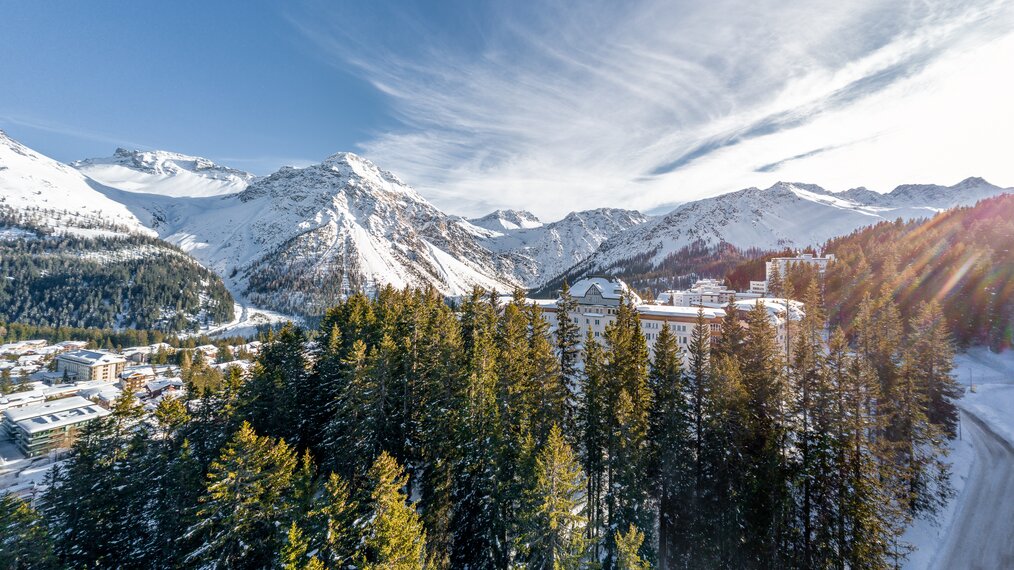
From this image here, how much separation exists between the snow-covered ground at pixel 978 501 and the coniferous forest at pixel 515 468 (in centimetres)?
153

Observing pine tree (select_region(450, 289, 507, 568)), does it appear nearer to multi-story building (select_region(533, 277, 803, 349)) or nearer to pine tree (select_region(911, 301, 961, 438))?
multi-story building (select_region(533, 277, 803, 349))

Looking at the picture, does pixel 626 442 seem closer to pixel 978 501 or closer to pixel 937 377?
pixel 978 501

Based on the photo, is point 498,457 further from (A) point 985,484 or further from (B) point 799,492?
(A) point 985,484

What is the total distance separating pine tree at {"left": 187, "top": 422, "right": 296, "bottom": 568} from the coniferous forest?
0.10 m

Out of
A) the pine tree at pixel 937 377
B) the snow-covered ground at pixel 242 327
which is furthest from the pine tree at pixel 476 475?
the snow-covered ground at pixel 242 327

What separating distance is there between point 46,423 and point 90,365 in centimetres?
5411

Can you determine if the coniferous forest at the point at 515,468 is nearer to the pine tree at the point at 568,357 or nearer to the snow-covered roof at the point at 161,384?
the pine tree at the point at 568,357

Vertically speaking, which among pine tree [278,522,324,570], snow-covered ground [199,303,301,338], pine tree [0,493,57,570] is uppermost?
pine tree [278,522,324,570]

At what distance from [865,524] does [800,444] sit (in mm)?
3858

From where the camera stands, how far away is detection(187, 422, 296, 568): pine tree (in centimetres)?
1955

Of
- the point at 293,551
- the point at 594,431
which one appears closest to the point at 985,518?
the point at 594,431

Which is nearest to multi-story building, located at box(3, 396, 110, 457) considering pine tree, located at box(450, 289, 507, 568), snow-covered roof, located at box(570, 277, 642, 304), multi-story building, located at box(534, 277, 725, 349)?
pine tree, located at box(450, 289, 507, 568)

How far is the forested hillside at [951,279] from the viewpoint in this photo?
56.3m

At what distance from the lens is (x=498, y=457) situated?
23266 millimetres
